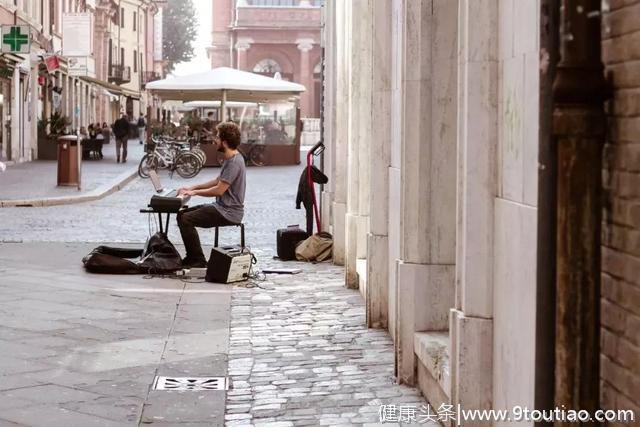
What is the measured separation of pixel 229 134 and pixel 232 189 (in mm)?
525

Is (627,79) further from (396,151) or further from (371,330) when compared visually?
(371,330)

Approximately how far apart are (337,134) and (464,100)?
7714 mm

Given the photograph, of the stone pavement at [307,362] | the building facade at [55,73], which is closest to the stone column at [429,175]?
the stone pavement at [307,362]

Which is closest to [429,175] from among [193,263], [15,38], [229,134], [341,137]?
[229,134]

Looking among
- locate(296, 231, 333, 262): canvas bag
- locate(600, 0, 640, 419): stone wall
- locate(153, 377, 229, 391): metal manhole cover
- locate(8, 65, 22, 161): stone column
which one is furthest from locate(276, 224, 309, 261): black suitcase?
locate(8, 65, 22, 161): stone column

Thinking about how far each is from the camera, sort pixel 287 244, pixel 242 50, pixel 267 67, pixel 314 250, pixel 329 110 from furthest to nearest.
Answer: pixel 267 67
pixel 242 50
pixel 329 110
pixel 287 244
pixel 314 250

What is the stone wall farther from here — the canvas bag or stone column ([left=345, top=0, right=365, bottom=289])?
the canvas bag

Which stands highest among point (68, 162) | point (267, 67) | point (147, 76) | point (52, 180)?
point (147, 76)

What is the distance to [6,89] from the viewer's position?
37.2m

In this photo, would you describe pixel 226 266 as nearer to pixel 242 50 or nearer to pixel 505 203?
pixel 505 203

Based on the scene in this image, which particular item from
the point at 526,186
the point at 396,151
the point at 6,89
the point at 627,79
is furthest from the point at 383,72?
the point at 6,89

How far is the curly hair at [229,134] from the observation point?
39.9ft

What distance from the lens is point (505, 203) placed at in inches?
200

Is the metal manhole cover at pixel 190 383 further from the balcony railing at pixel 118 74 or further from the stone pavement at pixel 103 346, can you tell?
the balcony railing at pixel 118 74
